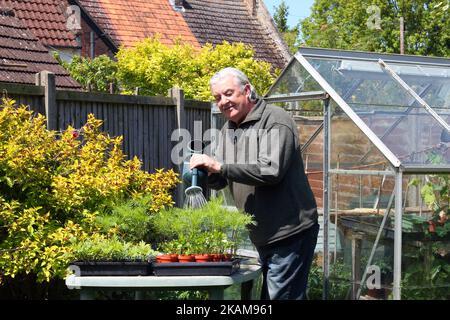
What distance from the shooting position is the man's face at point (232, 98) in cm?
479

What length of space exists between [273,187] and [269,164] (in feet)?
0.69

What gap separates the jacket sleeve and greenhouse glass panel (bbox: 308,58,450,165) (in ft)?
6.41

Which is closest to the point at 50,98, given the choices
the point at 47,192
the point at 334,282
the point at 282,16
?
the point at 47,192

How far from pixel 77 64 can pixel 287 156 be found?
1244 cm

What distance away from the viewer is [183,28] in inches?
857

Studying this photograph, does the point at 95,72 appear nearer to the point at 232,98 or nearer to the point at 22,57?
the point at 22,57

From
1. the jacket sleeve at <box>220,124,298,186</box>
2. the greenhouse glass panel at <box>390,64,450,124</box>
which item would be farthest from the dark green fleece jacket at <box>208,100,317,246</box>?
the greenhouse glass panel at <box>390,64,450,124</box>

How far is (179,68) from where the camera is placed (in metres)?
14.2

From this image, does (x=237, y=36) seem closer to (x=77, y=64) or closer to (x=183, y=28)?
(x=183, y=28)

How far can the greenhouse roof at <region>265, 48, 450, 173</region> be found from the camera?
6.77 meters
